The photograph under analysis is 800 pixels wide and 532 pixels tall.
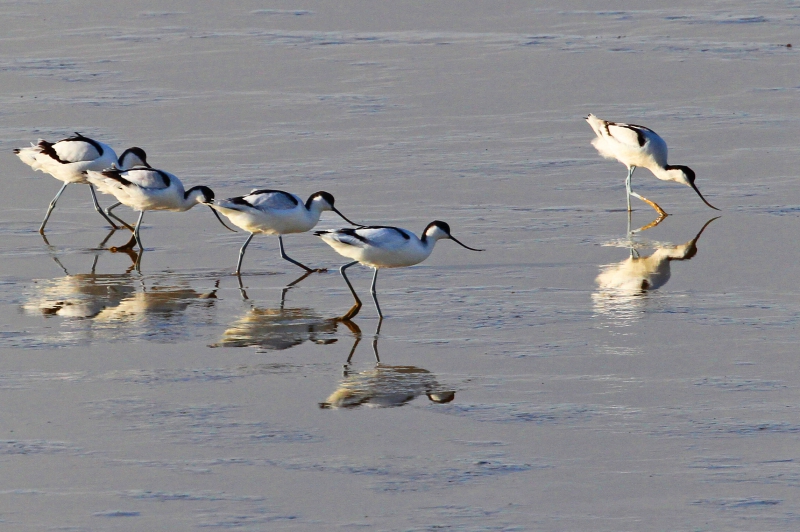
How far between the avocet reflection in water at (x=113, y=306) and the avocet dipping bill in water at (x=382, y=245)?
1.17m

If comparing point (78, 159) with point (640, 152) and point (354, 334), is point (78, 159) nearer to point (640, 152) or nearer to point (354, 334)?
point (354, 334)

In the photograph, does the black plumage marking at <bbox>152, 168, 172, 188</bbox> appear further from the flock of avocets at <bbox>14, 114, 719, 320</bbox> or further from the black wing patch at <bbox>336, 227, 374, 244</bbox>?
the black wing patch at <bbox>336, 227, 374, 244</bbox>

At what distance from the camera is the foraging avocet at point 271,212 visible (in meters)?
11.6

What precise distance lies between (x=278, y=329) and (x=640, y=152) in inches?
246

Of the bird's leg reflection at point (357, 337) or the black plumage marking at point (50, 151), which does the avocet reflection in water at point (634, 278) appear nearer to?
the bird's leg reflection at point (357, 337)

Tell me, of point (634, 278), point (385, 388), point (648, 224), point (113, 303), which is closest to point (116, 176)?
point (113, 303)

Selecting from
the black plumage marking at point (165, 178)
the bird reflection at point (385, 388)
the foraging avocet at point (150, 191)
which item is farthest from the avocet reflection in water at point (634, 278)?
the black plumage marking at point (165, 178)

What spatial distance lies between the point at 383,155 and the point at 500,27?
9027 mm

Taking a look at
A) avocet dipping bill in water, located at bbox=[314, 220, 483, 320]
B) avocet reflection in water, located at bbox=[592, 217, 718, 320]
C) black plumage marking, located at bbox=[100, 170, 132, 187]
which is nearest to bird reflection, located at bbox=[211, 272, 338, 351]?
avocet dipping bill in water, located at bbox=[314, 220, 483, 320]

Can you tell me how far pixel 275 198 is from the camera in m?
11.6

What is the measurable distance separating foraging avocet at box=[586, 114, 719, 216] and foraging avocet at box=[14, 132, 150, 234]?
5.32 meters

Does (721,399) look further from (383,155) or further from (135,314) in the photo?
(383,155)

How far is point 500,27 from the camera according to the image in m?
24.1

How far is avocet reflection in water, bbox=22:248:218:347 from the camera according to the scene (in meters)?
9.62
